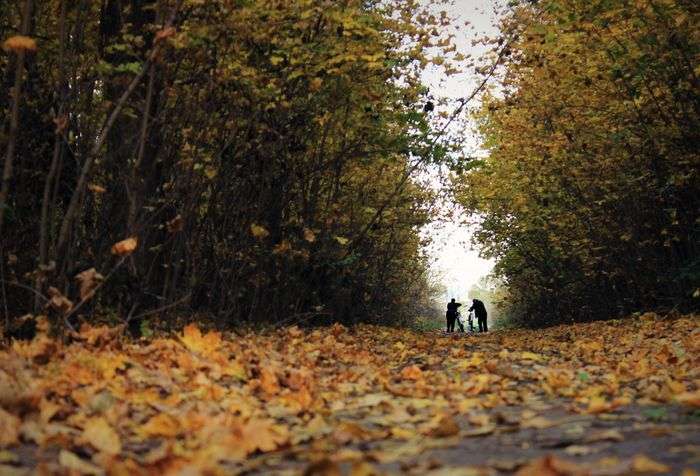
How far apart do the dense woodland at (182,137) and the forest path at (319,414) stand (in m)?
1.04

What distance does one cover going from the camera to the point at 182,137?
8.45m

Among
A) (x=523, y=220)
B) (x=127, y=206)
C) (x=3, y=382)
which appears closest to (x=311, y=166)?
(x=127, y=206)

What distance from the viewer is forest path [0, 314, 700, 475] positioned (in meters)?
3.00

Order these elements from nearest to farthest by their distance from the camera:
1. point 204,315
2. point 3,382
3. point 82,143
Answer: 1. point 3,382
2. point 82,143
3. point 204,315

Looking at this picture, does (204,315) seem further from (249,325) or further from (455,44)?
(455,44)

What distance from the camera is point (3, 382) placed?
386 cm

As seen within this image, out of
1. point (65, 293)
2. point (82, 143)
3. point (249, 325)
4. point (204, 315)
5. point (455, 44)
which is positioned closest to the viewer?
point (65, 293)

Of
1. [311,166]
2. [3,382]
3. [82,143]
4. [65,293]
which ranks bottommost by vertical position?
[3,382]

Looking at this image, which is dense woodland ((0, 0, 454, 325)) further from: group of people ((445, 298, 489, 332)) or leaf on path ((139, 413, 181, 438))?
group of people ((445, 298, 489, 332))

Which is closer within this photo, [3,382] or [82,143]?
[3,382]

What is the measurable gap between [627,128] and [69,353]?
432 inches

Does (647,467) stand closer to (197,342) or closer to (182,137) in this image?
(197,342)

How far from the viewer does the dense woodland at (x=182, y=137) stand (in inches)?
262

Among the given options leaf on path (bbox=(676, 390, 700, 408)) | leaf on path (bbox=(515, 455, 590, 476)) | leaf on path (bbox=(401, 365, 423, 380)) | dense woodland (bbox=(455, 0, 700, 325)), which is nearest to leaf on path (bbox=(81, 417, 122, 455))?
leaf on path (bbox=(515, 455, 590, 476))
